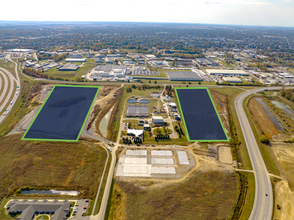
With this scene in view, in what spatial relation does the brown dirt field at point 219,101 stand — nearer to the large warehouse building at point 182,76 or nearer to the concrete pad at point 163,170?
the large warehouse building at point 182,76

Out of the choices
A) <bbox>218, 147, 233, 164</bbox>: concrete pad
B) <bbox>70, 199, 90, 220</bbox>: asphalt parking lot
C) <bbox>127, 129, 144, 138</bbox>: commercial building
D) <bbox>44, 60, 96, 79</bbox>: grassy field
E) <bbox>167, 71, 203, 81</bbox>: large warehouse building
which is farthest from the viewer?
<bbox>167, 71, 203, 81</bbox>: large warehouse building

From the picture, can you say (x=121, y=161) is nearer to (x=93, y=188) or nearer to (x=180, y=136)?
(x=93, y=188)

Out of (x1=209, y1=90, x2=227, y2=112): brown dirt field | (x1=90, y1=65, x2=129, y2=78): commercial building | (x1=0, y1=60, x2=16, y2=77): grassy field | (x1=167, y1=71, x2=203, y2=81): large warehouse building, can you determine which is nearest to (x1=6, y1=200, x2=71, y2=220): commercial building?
(x1=209, y1=90, x2=227, y2=112): brown dirt field

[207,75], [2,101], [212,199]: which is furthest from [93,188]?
[207,75]

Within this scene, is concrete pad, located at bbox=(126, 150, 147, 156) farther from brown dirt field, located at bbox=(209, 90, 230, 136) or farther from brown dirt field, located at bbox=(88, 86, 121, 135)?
brown dirt field, located at bbox=(209, 90, 230, 136)

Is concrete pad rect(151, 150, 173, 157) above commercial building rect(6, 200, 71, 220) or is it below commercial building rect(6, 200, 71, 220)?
above
